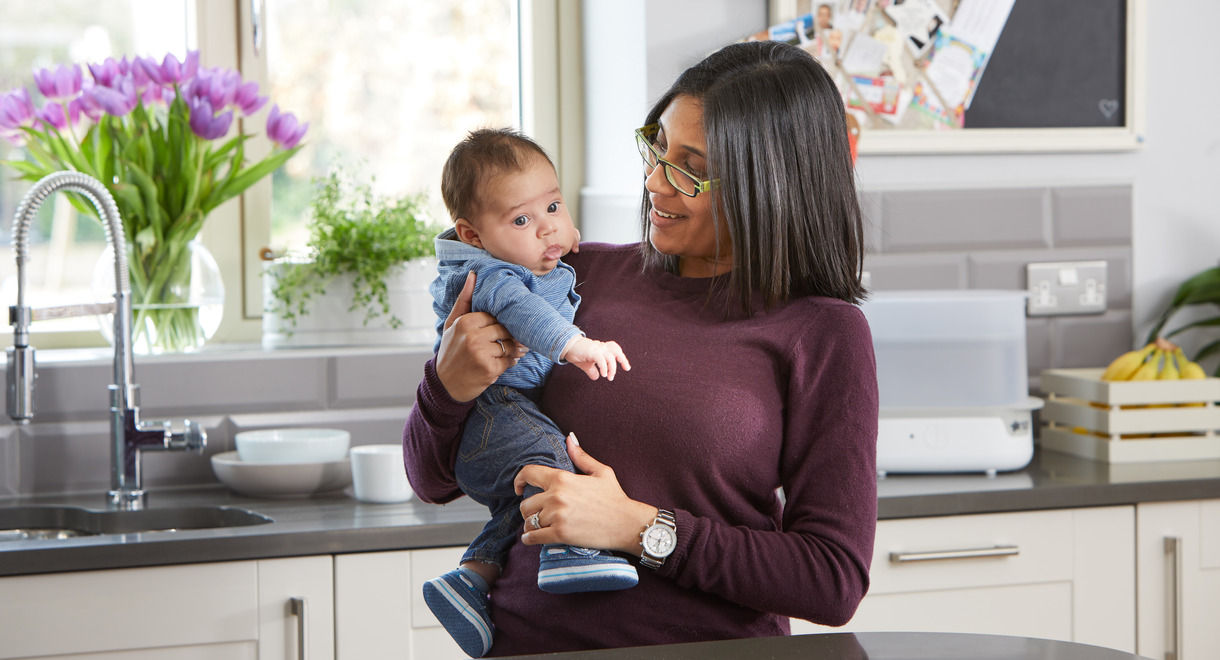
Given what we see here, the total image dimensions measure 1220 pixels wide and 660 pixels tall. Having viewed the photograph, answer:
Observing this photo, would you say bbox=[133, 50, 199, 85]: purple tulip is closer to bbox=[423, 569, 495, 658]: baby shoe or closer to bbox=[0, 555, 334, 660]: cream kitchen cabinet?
bbox=[0, 555, 334, 660]: cream kitchen cabinet

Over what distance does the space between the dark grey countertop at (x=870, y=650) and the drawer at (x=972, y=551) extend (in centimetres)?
82

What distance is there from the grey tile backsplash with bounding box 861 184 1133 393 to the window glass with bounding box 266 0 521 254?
883 millimetres

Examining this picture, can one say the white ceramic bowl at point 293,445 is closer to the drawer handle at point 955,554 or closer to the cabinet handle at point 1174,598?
the drawer handle at point 955,554

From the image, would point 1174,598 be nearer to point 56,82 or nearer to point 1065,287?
point 1065,287

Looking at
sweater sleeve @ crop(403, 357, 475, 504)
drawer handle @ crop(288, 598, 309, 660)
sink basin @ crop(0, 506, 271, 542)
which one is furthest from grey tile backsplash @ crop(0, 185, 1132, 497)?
sweater sleeve @ crop(403, 357, 475, 504)

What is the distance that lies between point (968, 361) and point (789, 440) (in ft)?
3.57

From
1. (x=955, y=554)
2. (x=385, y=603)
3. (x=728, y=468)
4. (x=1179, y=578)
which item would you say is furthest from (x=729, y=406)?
(x=1179, y=578)

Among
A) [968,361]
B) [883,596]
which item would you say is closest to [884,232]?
[968,361]

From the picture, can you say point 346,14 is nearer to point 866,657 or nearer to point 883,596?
point 883,596

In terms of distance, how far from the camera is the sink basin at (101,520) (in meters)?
2.02

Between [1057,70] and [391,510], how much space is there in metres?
1.62

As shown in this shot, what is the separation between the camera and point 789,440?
1264 mm

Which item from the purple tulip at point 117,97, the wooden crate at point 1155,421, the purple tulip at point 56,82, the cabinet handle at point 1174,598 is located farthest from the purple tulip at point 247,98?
the cabinet handle at point 1174,598

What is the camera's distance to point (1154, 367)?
2312 millimetres
